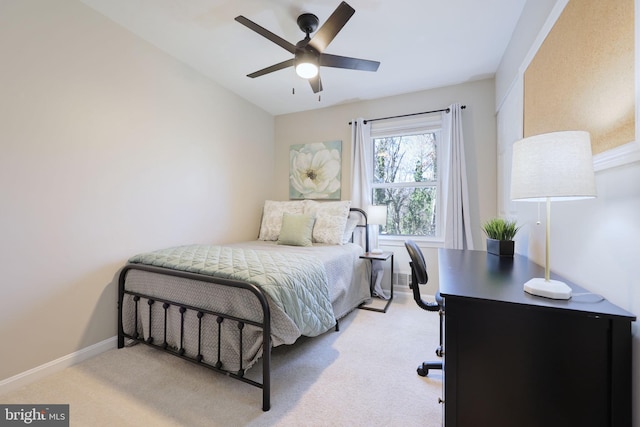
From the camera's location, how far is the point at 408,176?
3.39 m

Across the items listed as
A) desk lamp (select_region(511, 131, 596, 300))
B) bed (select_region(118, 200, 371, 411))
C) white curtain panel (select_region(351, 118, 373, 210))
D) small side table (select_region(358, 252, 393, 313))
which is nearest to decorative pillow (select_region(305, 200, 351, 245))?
white curtain panel (select_region(351, 118, 373, 210))

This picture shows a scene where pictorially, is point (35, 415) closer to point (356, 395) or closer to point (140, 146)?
point (356, 395)

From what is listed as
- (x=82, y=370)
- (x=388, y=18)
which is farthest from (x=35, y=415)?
(x=388, y=18)

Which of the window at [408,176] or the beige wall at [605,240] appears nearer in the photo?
the beige wall at [605,240]

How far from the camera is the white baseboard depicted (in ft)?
5.20

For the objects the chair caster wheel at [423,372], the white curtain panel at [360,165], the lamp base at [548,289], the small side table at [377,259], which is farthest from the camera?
the white curtain panel at [360,165]

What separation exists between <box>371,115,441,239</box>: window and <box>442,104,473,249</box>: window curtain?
0.20 meters

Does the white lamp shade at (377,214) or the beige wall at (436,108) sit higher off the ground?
the beige wall at (436,108)

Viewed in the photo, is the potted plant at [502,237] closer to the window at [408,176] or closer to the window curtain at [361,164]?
the window at [408,176]

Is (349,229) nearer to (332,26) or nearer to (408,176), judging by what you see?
(408,176)

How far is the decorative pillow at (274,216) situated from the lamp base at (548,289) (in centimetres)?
273

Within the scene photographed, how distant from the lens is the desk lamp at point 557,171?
859 millimetres

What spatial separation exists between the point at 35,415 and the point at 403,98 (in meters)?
4.12

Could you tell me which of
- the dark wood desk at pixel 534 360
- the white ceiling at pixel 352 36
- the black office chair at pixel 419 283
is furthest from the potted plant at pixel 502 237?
the white ceiling at pixel 352 36
